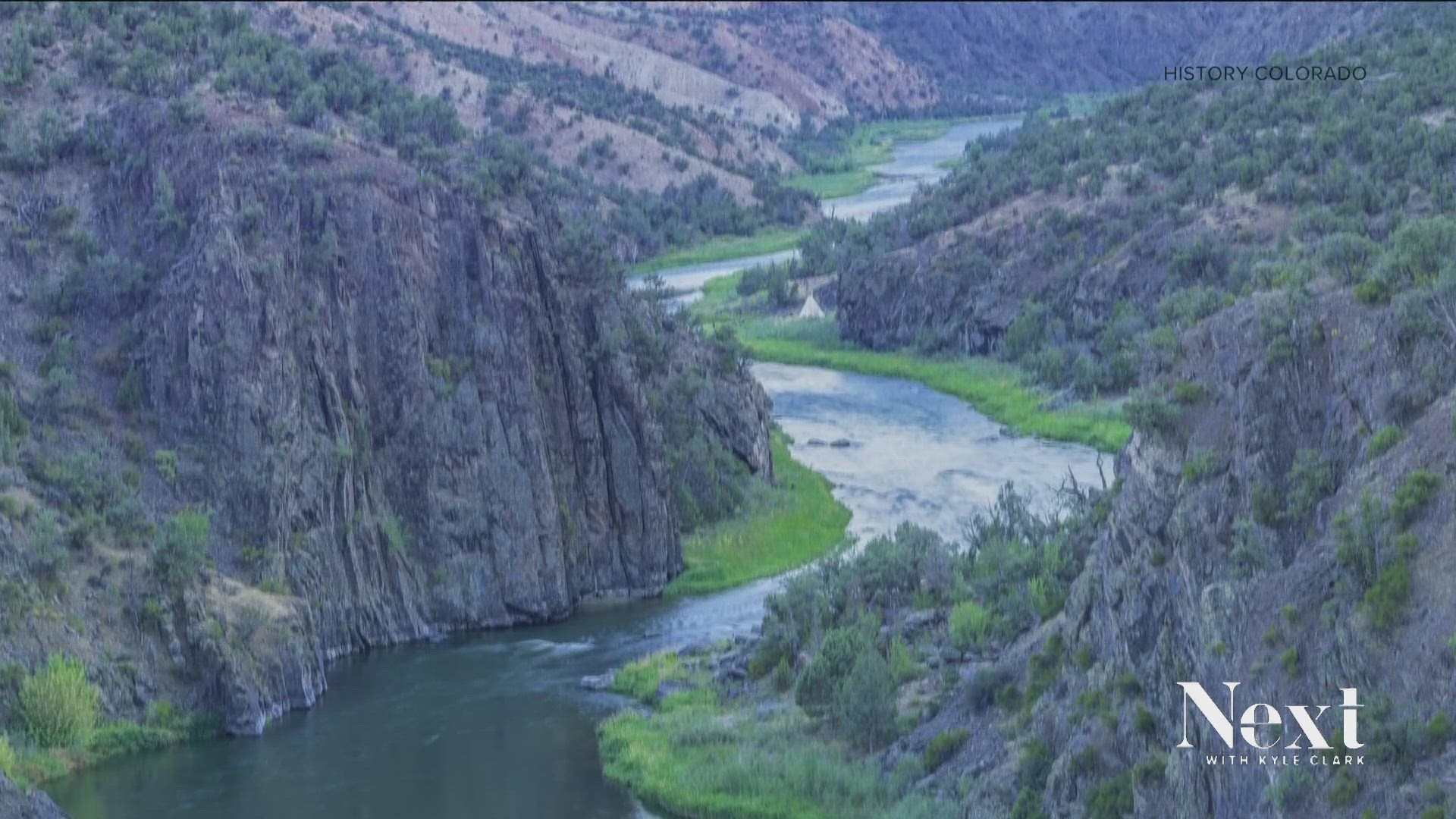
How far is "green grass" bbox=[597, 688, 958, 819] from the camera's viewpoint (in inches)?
1897

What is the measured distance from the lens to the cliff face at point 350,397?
6300 centimetres

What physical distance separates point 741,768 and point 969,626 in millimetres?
6886

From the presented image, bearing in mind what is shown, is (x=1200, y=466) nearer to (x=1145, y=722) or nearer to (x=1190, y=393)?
(x=1190, y=393)

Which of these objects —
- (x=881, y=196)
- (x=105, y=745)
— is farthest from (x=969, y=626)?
(x=881, y=196)

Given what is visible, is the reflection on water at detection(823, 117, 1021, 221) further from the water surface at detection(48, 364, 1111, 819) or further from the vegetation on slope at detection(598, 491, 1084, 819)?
the vegetation on slope at detection(598, 491, 1084, 819)

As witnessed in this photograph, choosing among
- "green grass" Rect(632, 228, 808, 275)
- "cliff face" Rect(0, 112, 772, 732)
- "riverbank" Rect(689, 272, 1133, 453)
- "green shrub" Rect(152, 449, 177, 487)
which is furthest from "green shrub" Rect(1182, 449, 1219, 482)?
"green grass" Rect(632, 228, 808, 275)

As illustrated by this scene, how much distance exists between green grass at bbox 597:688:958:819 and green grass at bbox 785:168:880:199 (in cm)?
10476

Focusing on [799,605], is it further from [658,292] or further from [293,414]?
[658,292]

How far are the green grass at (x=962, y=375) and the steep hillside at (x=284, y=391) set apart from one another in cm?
1594

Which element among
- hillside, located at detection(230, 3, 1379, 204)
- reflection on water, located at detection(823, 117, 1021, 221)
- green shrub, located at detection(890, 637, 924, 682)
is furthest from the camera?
reflection on water, located at detection(823, 117, 1021, 221)

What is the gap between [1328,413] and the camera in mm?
41625

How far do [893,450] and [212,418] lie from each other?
2941cm

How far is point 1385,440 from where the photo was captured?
130ft

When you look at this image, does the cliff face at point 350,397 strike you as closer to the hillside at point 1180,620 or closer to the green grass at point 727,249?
the hillside at point 1180,620
